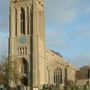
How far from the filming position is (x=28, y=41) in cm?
10212

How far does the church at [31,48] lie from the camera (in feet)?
325

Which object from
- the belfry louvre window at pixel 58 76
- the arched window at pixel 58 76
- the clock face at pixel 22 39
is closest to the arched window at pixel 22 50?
the clock face at pixel 22 39

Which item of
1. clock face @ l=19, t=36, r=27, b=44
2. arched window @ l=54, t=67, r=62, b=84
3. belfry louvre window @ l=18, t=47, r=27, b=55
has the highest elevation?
clock face @ l=19, t=36, r=27, b=44

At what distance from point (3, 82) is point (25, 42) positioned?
22.8 meters

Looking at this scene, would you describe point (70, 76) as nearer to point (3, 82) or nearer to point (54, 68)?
point (54, 68)

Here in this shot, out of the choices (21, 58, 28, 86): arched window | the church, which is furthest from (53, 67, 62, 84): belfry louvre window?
(21, 58, 28, 86): arched window

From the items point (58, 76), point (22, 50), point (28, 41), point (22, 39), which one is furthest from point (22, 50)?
point (58, 76)

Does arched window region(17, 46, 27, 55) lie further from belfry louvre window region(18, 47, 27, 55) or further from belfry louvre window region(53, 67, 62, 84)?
belfry louvre window region(53, 67, 62, 84)

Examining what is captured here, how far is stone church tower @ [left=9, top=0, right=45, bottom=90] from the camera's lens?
324ft

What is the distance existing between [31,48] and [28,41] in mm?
1988

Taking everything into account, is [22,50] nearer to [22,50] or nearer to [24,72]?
[22,50]

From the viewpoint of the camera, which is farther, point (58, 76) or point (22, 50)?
point (58, 76)

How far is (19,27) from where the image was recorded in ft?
341

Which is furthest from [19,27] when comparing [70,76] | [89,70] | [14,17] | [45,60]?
[89,70]
